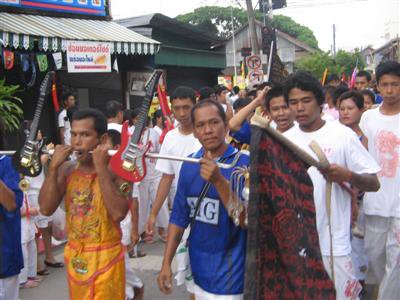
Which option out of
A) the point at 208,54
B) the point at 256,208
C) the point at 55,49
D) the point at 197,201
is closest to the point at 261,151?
the point at 256,208

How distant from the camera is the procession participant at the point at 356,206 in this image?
4433mm

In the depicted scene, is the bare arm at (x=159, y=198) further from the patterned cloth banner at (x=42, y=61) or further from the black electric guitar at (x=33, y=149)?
the patterned cloth banner at (x=42, y=61)

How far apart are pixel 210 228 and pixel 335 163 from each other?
0.92m

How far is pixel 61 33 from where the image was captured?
10977mm

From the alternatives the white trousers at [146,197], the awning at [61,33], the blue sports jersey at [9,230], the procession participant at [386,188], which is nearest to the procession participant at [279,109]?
the procession participant at [386,188]

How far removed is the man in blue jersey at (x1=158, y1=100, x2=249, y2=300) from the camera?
3072mm

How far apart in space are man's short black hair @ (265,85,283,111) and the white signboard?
282 inches

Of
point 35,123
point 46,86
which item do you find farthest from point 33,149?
point 46,86

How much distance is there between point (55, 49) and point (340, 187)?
329 inches

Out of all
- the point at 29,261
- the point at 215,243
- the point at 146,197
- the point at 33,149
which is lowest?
the point at 29,261

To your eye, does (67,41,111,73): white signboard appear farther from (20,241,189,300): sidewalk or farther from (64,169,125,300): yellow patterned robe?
(64,169,125,300): yellow patterned robe

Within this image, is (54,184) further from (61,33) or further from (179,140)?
(61,33)

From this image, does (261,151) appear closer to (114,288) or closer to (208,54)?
(114,288)

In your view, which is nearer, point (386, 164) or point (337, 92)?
point (386, 164)
